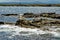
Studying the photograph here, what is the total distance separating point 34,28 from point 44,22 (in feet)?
15.5

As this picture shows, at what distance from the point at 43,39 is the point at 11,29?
413 inches

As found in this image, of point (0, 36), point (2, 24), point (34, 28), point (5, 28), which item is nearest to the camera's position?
point (0, 36)

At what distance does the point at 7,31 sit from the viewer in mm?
46438

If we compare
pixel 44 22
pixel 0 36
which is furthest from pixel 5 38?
pixel 44 22

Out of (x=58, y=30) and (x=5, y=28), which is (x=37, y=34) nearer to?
(x=58, y=30)

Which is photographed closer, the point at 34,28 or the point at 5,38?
the point at 5,38

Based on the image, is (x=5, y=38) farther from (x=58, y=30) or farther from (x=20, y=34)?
(x=58, y=30)

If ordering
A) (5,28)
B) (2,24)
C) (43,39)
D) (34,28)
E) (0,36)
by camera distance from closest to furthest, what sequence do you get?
(43,39) < (0,36) < (34,28) < (5,28) < (2,24)

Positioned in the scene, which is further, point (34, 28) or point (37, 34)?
point (34, 28)

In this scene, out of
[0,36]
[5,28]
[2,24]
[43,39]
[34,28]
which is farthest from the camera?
[2,24]

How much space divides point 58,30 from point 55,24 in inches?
214

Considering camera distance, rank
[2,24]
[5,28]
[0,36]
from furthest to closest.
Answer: [2,24] → [5,28] → [0,36]

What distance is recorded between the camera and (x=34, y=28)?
151 feet

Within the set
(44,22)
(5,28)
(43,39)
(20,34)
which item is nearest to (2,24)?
(5,28)
